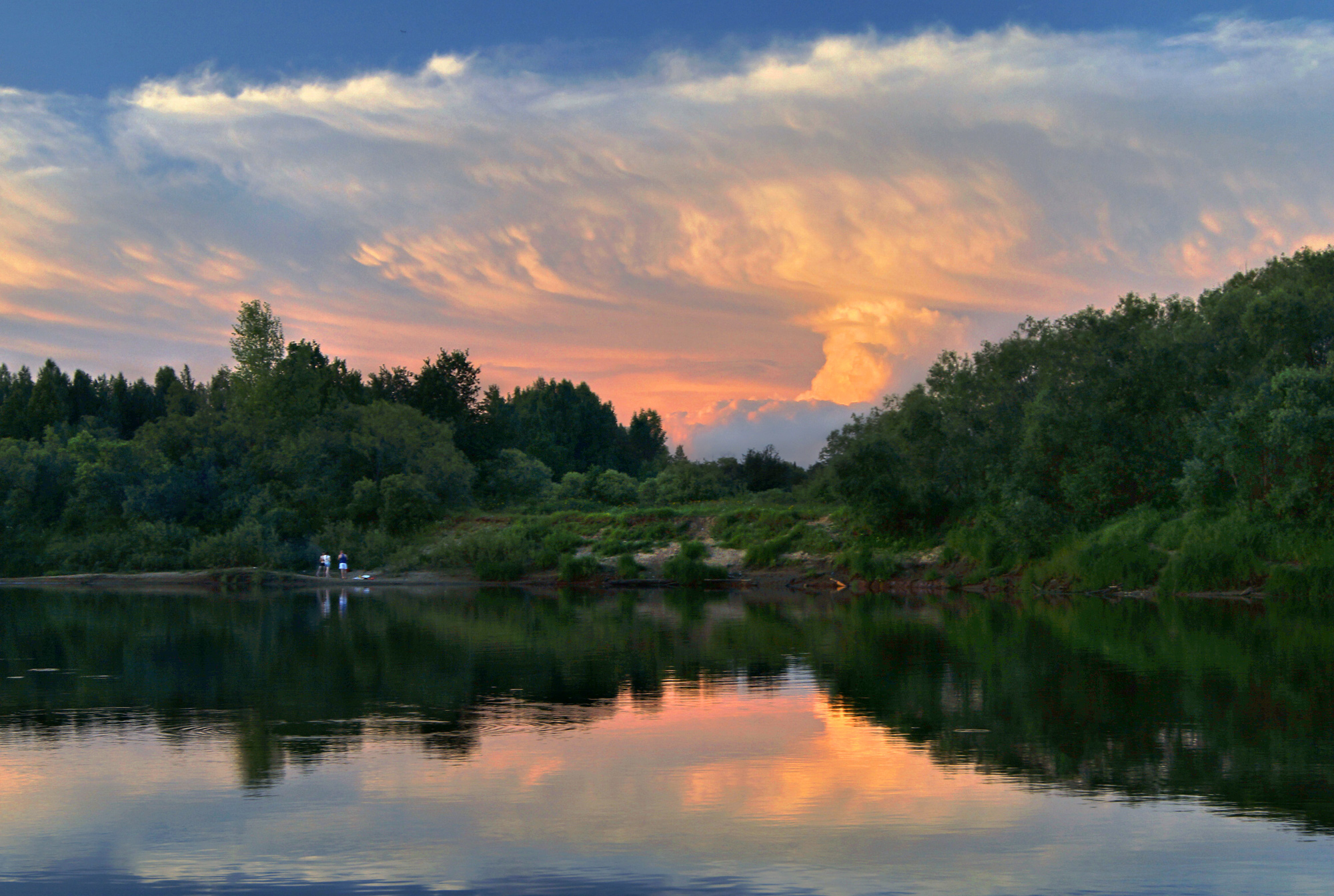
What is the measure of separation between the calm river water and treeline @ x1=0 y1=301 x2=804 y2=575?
35.5 meters

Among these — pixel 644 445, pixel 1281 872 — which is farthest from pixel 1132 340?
pixel 644 445

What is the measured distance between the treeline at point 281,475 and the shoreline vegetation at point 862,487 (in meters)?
0.15

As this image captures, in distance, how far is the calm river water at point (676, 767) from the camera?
9.16 m

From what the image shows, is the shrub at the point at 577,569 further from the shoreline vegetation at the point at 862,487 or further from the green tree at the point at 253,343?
the green tree at the point at 253,343

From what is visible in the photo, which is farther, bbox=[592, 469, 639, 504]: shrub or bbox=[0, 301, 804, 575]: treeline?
bbox=[592, 469, 639, 504]: shrub

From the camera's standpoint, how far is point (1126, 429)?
46531mm

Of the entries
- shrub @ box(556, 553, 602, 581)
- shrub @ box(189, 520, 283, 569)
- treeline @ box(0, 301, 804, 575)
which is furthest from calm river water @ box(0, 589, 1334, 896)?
treeline @ box(0, 301, 804, 575)

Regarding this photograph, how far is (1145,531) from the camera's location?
43156 millimetres

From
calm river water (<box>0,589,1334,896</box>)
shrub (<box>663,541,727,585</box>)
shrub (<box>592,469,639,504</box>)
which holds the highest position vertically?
shrub (<box>592,469,639,504</box>)

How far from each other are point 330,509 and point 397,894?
58.3 metres

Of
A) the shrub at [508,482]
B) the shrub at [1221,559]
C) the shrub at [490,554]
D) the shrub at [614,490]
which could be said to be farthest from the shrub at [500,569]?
the shrub at [614,490]

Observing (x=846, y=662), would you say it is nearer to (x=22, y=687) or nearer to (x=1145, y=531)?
(x=22, y=687)

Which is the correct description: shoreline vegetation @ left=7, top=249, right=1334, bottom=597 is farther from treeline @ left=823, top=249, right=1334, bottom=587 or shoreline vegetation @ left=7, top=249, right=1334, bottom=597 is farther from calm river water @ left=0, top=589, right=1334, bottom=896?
calm river water @ left=0, top=589, right=1334, bottom=896

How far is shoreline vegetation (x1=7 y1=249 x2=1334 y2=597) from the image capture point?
41.2 m
